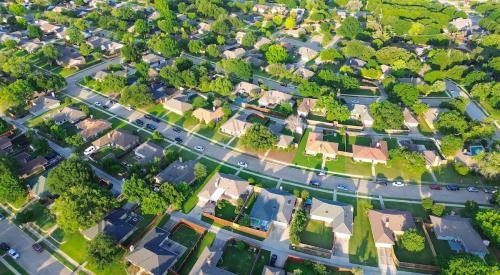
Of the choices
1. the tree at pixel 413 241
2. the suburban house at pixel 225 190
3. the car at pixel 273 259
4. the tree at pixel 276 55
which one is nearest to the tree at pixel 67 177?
the suburban house at pixel 225 190

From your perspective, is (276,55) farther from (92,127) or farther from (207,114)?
(92,127)

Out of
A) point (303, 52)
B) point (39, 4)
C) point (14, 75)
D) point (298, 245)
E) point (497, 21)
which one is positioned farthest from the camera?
point (39, 4)

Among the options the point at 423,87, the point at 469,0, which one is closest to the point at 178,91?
the point at 423,87

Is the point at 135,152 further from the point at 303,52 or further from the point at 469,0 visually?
the point at 469,0

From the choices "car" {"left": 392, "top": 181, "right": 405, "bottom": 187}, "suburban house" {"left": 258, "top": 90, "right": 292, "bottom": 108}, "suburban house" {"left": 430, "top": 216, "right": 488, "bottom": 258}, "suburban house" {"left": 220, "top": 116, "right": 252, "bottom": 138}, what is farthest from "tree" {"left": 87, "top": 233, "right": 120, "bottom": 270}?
"suburban house" {"left": 258, "top": 90, "right": 292, "bottom": 108}

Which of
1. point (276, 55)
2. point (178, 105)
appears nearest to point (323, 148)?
point (178, 105)

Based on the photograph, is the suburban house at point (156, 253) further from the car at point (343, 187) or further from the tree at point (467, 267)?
the tree at point (467, 267)
